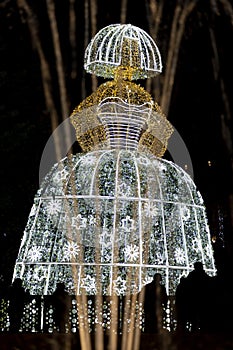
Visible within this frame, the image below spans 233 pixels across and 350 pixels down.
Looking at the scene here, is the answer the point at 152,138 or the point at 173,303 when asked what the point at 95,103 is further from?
the point at 173,303

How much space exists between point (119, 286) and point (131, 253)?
44 cm

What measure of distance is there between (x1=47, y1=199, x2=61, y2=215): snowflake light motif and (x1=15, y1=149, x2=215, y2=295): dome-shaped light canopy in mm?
13

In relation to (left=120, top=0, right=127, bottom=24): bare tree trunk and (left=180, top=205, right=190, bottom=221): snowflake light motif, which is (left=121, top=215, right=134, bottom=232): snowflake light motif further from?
(left=120, top=0, right=127, bottom=24): bare tree trunk

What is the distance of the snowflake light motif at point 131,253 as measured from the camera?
13.7 m

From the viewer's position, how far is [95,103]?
14875 mm

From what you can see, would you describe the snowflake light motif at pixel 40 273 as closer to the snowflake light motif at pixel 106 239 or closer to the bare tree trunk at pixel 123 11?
the snowflake light motif at pixel 106 239

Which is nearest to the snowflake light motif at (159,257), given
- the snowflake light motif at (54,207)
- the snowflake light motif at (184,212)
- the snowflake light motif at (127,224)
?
the snowflake light motif at (127,224)

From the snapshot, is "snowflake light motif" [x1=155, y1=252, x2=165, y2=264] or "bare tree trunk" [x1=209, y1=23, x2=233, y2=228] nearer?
"snowflake light motif" [x1=155, y1=252, x2=165, y2=264]

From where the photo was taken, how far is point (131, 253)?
1373 cm

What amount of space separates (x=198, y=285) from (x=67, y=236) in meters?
2.15

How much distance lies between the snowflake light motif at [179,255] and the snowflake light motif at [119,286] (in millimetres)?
830

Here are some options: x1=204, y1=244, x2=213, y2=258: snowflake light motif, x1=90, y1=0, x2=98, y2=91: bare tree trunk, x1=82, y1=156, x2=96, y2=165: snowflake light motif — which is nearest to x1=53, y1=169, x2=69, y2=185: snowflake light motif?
x1=82, y1=156, x2=96, y2=165: snowflake light motif

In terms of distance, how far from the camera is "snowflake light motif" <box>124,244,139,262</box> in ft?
45.1

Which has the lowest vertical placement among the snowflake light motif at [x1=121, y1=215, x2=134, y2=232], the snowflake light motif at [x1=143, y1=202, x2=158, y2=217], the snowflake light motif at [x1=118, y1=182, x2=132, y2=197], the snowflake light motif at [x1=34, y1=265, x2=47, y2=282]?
the snowflake light motif at [x1=34, y1=265, x2=47, y2=282]
